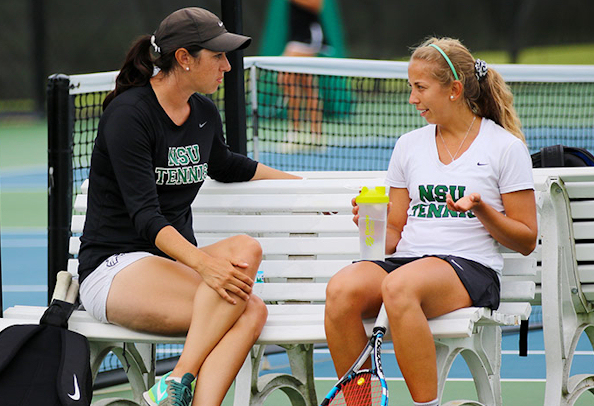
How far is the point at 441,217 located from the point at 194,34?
1020 millimetres

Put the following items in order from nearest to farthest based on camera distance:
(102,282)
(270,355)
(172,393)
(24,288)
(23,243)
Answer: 1. (172,393)
2. (102,282)
3. (270,355)
4. (24,288)
5. (23,243)

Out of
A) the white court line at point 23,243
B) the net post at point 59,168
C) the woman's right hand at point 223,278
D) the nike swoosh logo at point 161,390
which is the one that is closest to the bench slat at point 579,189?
the woman's right hand at point 223,278

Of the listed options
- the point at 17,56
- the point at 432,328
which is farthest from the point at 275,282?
the point at 17,56

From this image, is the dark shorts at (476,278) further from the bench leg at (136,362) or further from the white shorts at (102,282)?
the bench leg at (136,362)

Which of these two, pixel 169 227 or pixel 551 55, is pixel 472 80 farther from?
pixel 551 55

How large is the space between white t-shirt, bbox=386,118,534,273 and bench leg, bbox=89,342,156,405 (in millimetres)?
1015

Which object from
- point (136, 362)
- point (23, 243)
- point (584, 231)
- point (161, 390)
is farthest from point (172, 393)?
point (23, 243)

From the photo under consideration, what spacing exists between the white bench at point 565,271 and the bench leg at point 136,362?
145cm

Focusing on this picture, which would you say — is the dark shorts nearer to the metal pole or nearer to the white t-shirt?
the white t-shirt

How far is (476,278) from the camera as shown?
3.32m

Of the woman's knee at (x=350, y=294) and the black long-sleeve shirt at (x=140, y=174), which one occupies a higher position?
the black long-sleeve shirt at (x=140, y=174)

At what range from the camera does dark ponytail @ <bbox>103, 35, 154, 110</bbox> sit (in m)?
3.54

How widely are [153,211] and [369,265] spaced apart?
71 centimetres

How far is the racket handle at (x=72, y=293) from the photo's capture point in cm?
354
